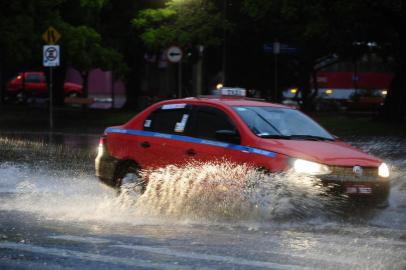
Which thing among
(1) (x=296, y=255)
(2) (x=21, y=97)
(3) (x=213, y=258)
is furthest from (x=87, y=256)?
(2) (x=21, y=97)

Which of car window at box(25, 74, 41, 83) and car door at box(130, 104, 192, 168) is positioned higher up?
car window at box(25, 74, 41, 83)

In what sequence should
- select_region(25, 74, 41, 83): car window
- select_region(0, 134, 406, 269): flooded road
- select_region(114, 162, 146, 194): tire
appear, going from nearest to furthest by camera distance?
select_region(0, 134, 406, 269): flooded road
select_region(114, 162, 146, 194): tire
select_region(25, 74, 41, 83): car window

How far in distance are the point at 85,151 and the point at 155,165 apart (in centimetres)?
925

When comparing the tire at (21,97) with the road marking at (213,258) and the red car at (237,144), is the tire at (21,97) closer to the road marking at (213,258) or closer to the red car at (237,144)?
the red car at (237,144)

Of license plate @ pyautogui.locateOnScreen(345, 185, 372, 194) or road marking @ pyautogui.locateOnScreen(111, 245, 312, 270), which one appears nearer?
road marking @ pyautogui.locateOnScreen(111, 245, 312, 270)

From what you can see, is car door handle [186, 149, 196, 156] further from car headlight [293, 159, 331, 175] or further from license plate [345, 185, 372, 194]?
license plate [345, 185, 372, 194]

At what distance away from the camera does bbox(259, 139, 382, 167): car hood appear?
9422mm

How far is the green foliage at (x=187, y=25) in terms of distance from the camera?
1182 inches

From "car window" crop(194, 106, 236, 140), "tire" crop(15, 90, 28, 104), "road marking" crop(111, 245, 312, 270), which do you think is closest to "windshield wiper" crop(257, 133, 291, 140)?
"car window" crop(194, 106, 236, 140)

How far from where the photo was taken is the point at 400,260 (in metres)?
7.21

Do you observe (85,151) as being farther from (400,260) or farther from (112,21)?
(112,21)

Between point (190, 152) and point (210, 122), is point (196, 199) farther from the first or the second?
point (210, 122)

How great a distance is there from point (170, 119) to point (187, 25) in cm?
1969

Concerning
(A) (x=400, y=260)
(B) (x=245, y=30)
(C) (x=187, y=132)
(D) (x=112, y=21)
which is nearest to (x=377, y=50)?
(B) (x=245, y=30)
